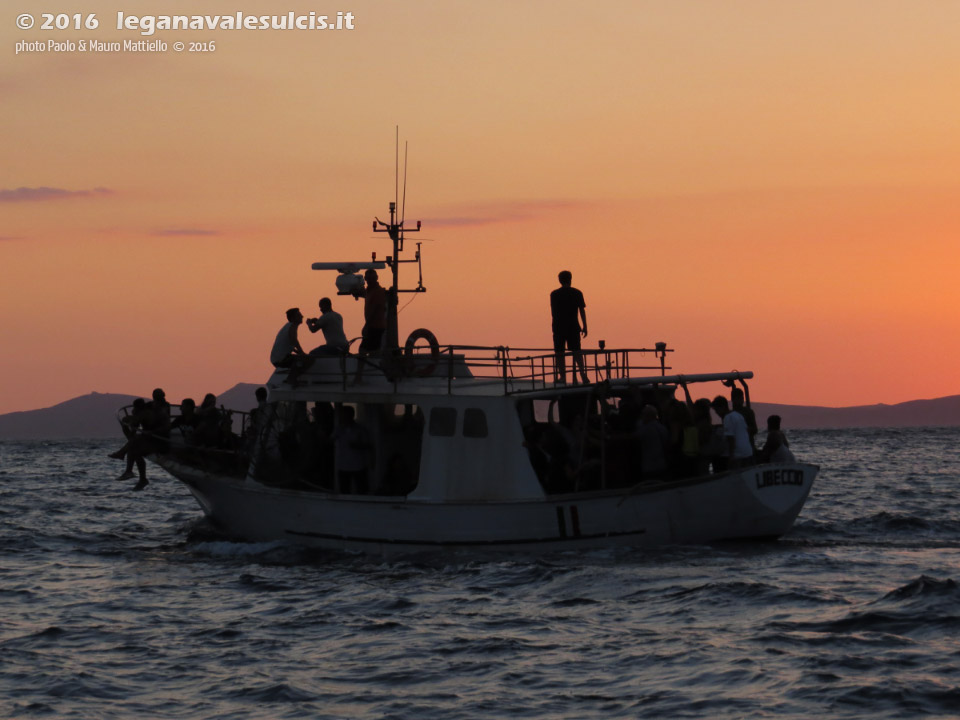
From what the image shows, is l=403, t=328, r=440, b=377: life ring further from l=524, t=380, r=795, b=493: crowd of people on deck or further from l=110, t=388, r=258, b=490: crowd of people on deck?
l=110, t=388, r=258, b=490: crowd of people on deck

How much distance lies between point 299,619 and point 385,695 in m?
3.92

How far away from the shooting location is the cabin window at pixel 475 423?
817 inches

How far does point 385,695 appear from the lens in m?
13.3

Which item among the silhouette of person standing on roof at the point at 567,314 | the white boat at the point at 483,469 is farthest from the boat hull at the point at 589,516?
the silhouette of person standing on roof at the point at 567,314

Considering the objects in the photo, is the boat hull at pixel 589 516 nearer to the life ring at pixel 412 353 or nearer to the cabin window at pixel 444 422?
the cabin window at pixel 444 422

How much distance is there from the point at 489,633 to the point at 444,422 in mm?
5724

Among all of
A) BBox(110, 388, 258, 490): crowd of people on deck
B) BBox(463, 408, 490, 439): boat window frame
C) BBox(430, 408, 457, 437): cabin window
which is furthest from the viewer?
BBox(110, 388, 258, 490): crowd of people on deck

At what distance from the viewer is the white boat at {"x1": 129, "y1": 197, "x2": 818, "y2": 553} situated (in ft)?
65.7

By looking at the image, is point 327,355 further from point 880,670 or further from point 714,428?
point 880,670

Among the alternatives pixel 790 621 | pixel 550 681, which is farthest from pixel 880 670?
pixel 550 681

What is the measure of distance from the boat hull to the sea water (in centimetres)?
35

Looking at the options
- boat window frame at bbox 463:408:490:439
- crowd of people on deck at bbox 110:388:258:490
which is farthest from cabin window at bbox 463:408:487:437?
crowd of people on deck at bbox 110:388:258:490

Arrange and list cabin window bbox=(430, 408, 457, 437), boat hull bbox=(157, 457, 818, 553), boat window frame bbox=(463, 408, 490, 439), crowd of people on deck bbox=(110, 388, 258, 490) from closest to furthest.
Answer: boat hull bbox=(157, 457, 818, 553), boat window frame bbox=(463, 408, 490, 439), cabin window bbox=(430, 408, 457, 437), crowd of people on deck bbox=(110, 388, 258, 490)

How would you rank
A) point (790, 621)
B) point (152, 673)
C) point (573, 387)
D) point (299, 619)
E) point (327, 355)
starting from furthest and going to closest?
point (327, 355) < point (573, 387) < point (299, 619) < point (790, 621) < point (152, 673)
